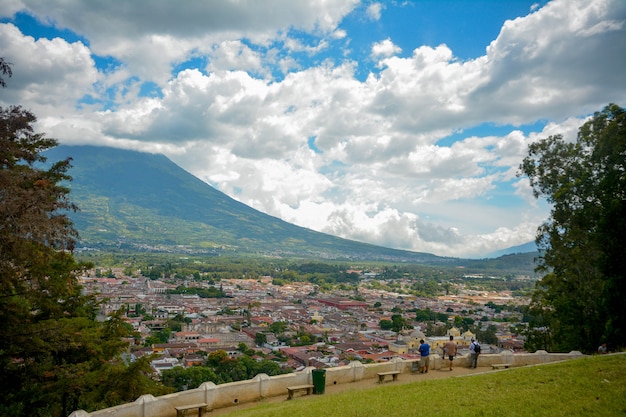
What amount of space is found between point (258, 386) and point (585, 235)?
680 inches

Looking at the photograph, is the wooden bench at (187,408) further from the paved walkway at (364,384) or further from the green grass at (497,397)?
the green grass at (497,397)

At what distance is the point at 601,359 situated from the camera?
11273mm

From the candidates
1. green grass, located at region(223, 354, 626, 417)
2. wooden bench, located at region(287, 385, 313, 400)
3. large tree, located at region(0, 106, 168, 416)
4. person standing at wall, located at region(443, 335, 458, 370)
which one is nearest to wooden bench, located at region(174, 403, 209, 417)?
green grass, located at region(223, 354, 626, 417)

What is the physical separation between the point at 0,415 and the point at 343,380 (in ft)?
30.4

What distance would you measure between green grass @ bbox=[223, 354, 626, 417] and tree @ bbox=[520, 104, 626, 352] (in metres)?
5.90

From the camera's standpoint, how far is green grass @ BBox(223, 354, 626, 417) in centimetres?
837

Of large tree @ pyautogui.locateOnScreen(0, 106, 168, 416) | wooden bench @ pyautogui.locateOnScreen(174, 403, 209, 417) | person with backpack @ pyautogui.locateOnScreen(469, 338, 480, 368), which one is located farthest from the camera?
person with backpack @ pyautogui.locateOnScreen(469, 338, 480, 368)

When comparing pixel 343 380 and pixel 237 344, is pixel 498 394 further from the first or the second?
pixel 237 344

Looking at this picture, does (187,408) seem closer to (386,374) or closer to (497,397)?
(386,374)

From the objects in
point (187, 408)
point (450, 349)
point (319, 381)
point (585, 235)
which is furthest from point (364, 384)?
point (585, 235)

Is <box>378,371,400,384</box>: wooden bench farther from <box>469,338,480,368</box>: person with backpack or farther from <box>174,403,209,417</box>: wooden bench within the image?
<box>174,403,209,417</box>: wooden bench

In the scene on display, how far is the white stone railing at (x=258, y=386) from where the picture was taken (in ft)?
31.2

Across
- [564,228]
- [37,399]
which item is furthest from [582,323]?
[37,399]

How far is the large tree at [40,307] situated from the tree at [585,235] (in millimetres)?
16919
